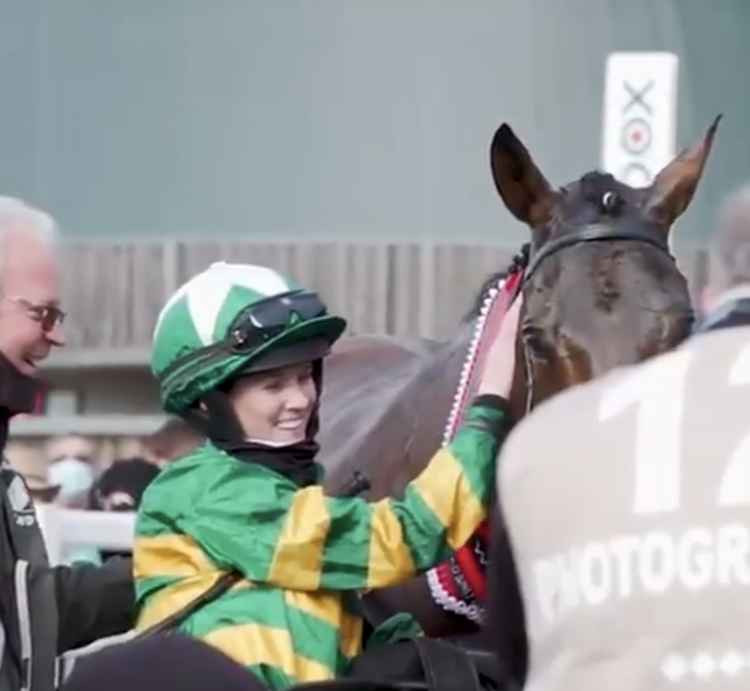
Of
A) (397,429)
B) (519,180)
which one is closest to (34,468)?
(397,429)

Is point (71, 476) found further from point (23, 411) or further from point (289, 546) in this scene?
point (289, 546)

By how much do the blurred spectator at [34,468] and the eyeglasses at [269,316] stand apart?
4.43 m

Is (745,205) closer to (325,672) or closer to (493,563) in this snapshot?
(325,672)

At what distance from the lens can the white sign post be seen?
7762mm

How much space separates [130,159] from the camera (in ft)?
47.2

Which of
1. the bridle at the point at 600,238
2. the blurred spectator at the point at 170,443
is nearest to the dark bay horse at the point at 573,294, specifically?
the bridle at the point at 600,238

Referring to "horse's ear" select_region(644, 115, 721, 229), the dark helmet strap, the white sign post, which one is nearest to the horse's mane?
"horse's ear" select_region(644, 115, 721, 229)

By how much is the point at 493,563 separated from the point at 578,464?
0.26 metres

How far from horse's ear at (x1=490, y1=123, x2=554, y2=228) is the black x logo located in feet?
9.95

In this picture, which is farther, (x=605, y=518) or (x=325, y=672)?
(x=325, y=672)

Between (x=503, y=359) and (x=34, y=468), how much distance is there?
7.17 metres

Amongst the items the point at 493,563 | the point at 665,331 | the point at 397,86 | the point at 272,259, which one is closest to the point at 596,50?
the point at 397,86

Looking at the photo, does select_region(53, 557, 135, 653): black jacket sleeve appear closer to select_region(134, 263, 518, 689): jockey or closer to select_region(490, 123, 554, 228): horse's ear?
select_region(134, 263, 518, 689): jockey

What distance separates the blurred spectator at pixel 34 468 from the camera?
871 cm
